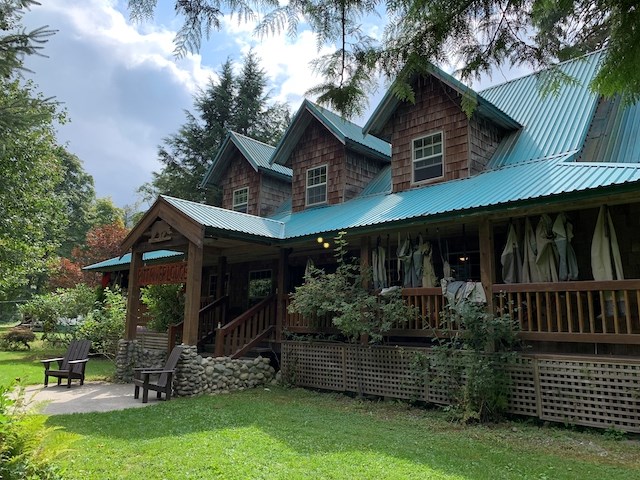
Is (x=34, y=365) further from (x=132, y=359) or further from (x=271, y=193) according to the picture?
(x=271, y=193)

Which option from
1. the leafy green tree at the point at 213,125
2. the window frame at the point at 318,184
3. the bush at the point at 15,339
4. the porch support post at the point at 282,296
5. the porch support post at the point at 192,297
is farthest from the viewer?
the leafy green tree at the point at 213,125

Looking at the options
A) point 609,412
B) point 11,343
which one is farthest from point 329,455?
point 11,343

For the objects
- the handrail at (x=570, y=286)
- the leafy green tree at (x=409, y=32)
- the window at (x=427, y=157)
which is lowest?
the handrail at (x=570, y=286)

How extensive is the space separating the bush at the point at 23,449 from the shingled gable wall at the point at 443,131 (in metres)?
9.59

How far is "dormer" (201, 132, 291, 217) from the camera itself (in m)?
16.4

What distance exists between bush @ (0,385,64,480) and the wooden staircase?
6450mm

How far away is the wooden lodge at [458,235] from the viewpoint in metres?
7.03

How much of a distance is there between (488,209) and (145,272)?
8.85 metres

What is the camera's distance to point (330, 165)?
14.0 m

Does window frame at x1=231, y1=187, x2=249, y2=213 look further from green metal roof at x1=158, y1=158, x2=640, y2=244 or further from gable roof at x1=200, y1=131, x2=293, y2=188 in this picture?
green metal roof at x1=158, y1=158, x2=640, y2=244

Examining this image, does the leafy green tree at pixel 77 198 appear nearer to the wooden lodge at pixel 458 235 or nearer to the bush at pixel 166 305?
the bush at pixel 166 305

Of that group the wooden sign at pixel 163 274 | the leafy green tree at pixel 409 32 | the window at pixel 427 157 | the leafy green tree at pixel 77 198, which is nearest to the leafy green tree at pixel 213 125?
the wooden sign at pixel 163 274

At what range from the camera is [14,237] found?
16.5m

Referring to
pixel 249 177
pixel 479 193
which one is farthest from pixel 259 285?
pixel 479 193
